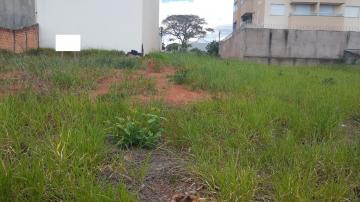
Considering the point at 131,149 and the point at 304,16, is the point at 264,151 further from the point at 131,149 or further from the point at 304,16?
the point at 304,16

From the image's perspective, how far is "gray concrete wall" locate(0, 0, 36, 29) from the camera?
13141 mm

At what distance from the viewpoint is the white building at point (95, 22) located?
14.7 meters

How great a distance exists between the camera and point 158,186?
88.0 inches

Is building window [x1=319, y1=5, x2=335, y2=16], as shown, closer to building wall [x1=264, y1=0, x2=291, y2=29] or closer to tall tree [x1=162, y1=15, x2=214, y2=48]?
building wall [x1=264, y1=0, x2=291, y2=29]

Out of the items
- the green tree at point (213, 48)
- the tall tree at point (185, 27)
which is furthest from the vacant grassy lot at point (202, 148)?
the tall tree at point (185, 27)

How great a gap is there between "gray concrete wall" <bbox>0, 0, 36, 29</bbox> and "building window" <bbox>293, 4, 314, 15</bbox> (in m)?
23.2

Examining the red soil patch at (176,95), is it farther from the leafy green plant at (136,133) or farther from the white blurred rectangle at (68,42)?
the white blurred rectangle at (68,42)

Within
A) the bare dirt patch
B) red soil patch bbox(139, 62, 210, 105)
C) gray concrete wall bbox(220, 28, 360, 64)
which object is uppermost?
gray concrete wall bbox(220, 28, 360, 64)

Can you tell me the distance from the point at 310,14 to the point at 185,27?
719 inches

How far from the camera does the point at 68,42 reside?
9383mm

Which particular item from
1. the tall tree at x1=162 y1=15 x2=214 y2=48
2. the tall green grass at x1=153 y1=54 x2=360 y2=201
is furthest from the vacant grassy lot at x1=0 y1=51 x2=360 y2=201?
the tall tree at x1=162 y1=15 x2=214 y2=48

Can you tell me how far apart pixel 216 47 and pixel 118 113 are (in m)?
33.0

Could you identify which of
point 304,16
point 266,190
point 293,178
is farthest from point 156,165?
point 304,16

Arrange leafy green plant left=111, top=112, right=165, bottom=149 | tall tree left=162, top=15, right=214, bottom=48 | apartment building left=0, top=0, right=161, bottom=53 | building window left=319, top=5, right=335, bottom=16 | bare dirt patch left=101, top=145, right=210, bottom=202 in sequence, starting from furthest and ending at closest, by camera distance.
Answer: tall tree left=162, top=15, right=214, bottom=48 → building window left=319, top=5, right=335, bottom=16 → apartment building left=0, top=0, right=161, bottom=53 → leafy green plant left=111, top=112, right=165, bottom=149 → bare dirt patch left=101, top=145, right=210, bottom=202
